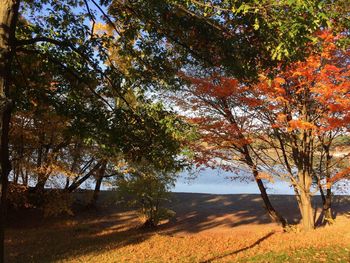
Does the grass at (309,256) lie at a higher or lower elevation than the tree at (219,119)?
lower

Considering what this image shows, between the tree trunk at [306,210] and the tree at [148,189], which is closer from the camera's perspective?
the tree trunk at [306,210]

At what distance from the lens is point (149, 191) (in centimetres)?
1698

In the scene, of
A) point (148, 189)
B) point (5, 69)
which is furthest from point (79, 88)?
point (148, 189)

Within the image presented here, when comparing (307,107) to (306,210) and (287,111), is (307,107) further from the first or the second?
(306,210)

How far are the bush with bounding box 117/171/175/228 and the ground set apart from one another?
2.68 ft

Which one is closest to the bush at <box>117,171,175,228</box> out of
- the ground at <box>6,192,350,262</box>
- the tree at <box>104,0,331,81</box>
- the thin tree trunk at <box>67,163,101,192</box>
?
the ground at <box>6,192,350,262</box>

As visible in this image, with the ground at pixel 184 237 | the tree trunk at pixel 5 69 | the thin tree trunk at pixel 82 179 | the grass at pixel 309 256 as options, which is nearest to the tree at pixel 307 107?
the ground at pixel 184 237

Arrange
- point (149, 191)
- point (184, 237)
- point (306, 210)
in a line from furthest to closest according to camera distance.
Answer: point (149, 191)
point (184, 237)
point (306, 210)

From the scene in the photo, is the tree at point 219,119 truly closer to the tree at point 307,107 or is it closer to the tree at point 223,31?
the tree at point 307,107

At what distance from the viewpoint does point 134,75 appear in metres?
8.33

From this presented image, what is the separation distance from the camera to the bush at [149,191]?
55.6ft

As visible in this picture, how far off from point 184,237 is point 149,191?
2771 millimetres

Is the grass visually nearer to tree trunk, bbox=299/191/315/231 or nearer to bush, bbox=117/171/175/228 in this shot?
tree trunk, bbox=299/191/315/231

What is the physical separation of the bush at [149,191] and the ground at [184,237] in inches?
32.2
